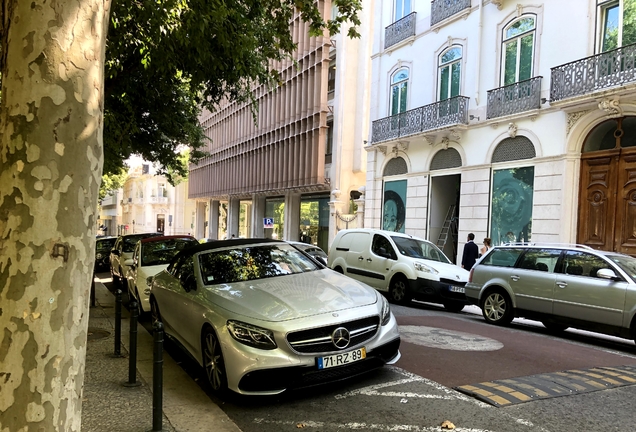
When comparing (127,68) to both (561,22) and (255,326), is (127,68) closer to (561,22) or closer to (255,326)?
(255,326)

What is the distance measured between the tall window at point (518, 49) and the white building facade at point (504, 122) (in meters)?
0.04

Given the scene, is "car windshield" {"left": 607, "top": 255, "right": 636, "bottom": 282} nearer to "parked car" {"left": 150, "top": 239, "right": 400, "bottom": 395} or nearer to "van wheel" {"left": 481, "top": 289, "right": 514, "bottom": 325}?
"van wheel" {"left": 481, "top": 289, "right": 514, "bottom": 325}

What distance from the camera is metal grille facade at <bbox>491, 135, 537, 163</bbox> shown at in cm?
1572

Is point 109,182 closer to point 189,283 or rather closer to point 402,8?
point 402,8

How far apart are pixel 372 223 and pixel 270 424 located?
19.1 m

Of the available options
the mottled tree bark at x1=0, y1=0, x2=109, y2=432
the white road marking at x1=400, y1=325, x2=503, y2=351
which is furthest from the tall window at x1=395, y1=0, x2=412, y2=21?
the mottled tree bark at x1=0, y1=0, x2=109, y2=432

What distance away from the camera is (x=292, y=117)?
32562 mm

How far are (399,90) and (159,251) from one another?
14.7 meters

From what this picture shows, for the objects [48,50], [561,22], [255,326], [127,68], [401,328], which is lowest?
[401,328]

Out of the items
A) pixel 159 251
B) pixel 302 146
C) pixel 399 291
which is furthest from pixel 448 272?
pixel 302 146

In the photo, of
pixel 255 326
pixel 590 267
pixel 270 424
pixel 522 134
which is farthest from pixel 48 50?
pixel 522 134

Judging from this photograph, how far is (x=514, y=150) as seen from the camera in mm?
16203

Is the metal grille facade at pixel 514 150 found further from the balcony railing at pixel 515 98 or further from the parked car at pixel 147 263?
the parked car at pixel 147 263

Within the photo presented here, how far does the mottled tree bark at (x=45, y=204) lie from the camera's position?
207 centimetres
